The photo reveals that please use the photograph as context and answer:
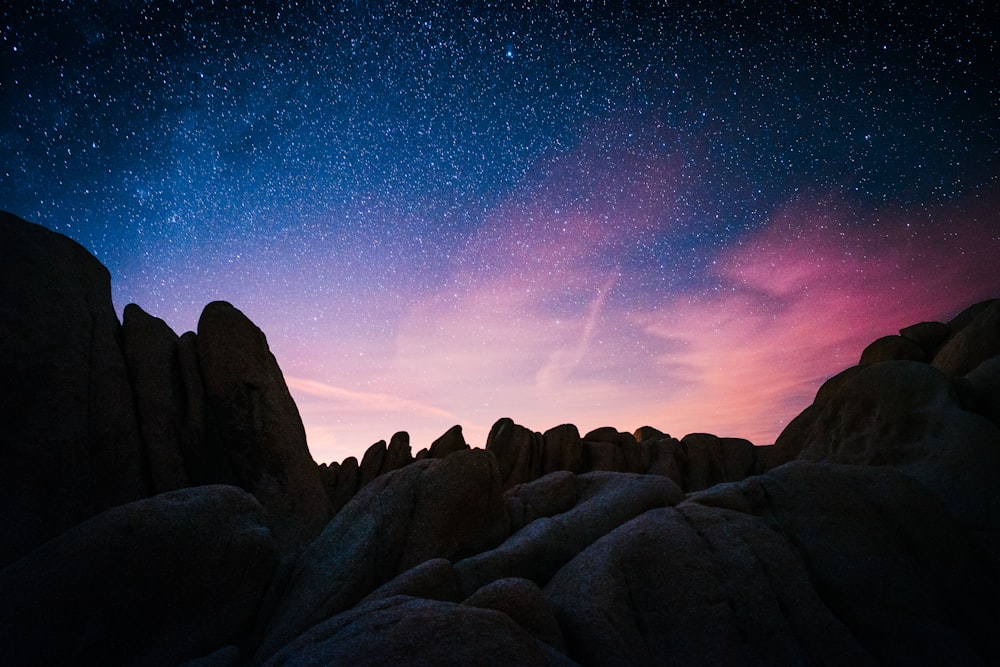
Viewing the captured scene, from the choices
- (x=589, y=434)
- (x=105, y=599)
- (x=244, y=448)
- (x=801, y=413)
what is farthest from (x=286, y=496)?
(x=589, y=434)

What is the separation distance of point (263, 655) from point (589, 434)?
3371 cm

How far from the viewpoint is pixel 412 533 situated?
33.4 ft

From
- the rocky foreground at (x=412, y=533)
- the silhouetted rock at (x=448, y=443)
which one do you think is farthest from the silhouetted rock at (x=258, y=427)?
the silhouetted rock at (x=448, y=443)

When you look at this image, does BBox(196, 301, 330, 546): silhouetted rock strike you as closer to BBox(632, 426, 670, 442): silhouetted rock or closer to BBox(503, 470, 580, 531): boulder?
BBox(503, 470, 580, 531): boulder

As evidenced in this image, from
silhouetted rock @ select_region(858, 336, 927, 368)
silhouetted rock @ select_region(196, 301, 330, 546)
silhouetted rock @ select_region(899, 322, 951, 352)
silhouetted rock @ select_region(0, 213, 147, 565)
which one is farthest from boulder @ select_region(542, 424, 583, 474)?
silhouetted rock @ select_region(0, 213, 147, 565)

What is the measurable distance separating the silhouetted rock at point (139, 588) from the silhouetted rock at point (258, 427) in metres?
5.05

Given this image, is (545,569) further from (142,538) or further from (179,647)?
(142,538)

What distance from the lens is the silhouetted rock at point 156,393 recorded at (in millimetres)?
11453

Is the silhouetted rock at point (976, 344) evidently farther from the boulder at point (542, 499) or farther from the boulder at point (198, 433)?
the boulder at point (198, 433)

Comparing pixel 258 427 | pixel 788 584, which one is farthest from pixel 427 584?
pixel 258 427

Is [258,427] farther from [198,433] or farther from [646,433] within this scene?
[646,433]

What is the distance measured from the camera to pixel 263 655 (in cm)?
695

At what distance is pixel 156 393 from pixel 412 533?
839 cm

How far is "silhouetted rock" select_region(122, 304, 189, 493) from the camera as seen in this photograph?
11.5m
